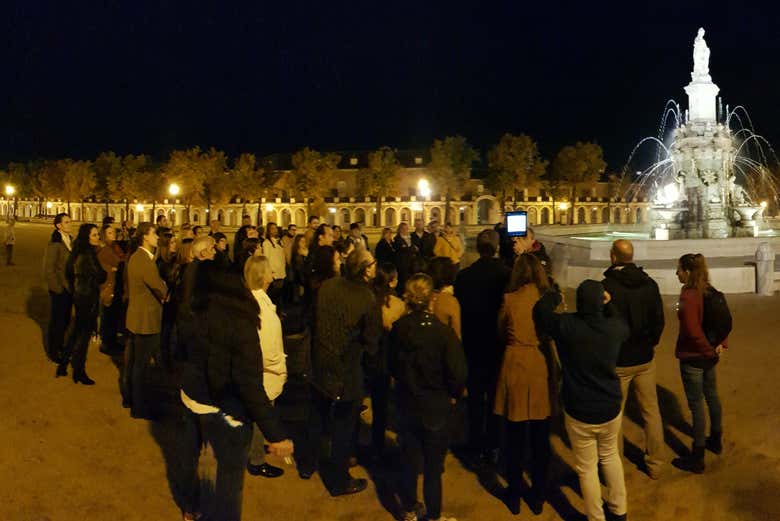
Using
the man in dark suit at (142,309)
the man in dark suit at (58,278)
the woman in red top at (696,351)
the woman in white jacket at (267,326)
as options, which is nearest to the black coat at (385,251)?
the man in dark suit at (58,278)

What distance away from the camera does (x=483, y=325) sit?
647 centimetres

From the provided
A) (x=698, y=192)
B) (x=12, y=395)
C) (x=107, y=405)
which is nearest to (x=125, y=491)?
(x=107, y=405)

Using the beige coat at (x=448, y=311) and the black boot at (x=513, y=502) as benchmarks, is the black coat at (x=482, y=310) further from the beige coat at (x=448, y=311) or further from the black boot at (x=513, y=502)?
the black boot at (x=513, y=502)

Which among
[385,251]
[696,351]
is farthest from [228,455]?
[385,251]

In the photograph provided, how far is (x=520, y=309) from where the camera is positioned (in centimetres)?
562

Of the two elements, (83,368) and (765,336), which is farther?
(765,336)

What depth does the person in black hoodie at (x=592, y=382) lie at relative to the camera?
4.95m

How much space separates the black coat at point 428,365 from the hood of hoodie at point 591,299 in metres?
0.99

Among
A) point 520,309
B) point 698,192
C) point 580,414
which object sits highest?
point 698,192

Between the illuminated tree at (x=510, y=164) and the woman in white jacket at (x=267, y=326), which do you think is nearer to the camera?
the woman in white jacket at (x=267, y=326)

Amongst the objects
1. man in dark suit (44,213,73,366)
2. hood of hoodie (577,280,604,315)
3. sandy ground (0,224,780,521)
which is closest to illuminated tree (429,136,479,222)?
man in dark suit (44,213,73,366)

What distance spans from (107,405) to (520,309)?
558 cm

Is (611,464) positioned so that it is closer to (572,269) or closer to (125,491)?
(125,491)

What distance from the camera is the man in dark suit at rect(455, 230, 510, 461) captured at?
6.45 metres
